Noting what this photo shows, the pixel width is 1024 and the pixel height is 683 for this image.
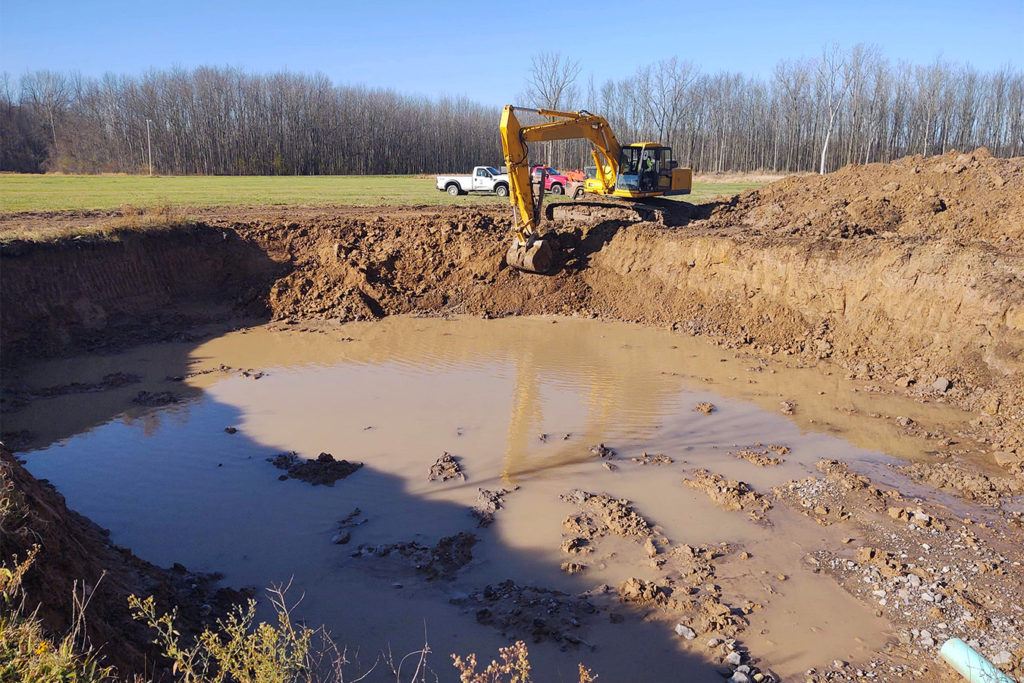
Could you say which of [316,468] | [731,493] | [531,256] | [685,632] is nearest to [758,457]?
[731,493]

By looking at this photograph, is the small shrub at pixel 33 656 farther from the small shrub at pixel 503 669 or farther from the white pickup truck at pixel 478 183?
the white pickup truck at pixel 478 183

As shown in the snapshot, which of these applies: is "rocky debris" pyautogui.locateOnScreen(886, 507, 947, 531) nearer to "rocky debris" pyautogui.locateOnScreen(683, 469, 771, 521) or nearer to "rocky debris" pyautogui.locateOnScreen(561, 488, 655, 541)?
"rocky debris" pyautogui.locateOnScreen(683, 469, 771, 521)

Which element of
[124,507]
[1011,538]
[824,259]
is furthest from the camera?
[824,259]

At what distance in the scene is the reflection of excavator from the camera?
16.4 m

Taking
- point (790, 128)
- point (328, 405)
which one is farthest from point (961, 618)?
point (790, 128)

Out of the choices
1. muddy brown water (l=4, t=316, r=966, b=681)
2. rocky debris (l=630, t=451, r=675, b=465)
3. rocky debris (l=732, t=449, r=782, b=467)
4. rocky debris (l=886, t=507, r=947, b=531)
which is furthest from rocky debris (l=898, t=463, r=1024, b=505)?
rocky debris (l=630, t=451, r=675, b=465)

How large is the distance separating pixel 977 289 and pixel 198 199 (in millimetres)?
24847

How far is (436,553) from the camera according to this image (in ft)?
23.6

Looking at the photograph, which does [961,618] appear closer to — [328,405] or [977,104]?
[328,405]

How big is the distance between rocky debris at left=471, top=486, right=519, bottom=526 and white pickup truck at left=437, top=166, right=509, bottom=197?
23.3m

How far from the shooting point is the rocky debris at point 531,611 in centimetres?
593

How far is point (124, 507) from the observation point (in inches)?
323

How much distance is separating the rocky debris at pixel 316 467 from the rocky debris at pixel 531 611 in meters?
3.19

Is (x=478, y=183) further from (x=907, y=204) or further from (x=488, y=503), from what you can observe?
(x=488, y=503)
